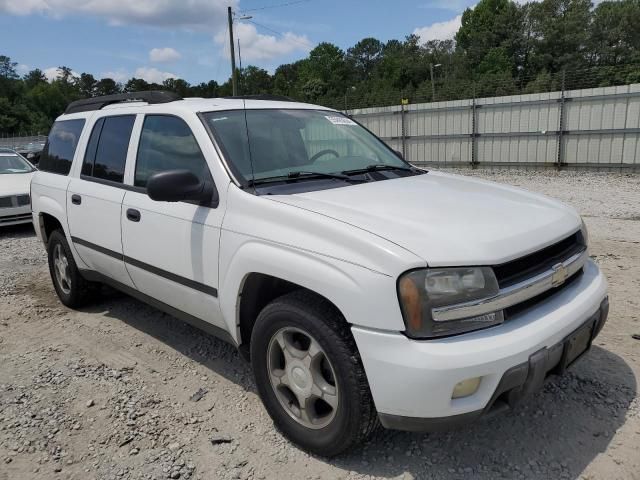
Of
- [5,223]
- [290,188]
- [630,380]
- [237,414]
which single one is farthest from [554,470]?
[5,223]

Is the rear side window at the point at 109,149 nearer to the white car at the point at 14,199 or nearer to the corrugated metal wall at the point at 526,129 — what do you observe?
the white car at the point at 14,199

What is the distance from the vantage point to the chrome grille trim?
2.19 meters

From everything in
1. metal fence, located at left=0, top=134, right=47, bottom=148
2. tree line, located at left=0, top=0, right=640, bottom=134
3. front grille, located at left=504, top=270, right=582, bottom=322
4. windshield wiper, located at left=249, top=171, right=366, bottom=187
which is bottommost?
metal fence, located at left=0, top=134, right=47, bottom=148

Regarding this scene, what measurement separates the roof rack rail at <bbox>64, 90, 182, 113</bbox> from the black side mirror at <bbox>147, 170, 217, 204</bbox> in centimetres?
118

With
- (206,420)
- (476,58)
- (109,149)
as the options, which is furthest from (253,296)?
(476,58)

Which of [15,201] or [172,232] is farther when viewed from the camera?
[15,201]

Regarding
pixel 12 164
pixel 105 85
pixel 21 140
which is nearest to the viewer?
pixel 12 164

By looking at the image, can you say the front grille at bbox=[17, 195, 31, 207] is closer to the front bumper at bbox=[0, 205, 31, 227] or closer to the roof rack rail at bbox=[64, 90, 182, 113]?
the front bumper at bbox=[0, 205, 31, 227]

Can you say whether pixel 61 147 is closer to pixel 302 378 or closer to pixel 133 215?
pixel 133 215

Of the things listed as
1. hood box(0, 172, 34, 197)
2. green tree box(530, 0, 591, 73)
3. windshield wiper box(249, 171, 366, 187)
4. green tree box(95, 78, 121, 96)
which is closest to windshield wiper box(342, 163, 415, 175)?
windshield wiper box(249, 171, 366, 187)

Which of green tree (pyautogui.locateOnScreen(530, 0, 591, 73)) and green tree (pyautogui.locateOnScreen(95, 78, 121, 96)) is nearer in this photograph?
green tree (pyautogui.locateOnScreen(530, 0, 591, 73))

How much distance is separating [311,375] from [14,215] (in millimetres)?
8340

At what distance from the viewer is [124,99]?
434cm

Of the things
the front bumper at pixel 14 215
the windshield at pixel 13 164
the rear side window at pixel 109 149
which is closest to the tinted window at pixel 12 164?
the windshield at pixel 13 164
